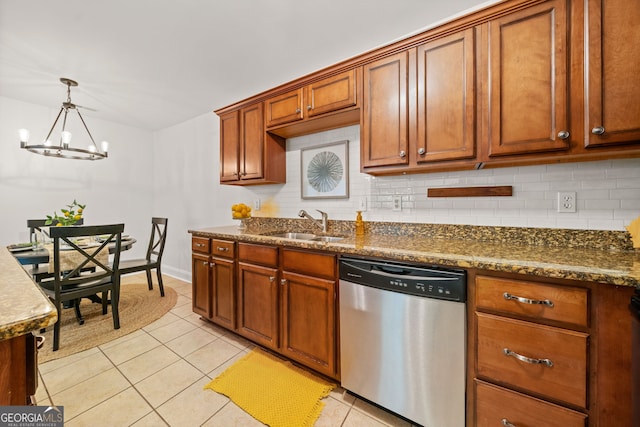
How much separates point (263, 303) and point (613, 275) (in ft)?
6.24

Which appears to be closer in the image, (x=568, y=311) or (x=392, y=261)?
(x=568, y=311)

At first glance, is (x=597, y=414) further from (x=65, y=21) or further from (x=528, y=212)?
(x=65, y=21)

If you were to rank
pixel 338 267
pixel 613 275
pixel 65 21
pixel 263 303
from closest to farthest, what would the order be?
pixel 613 275 < pixel 338 267 < pixel 65 21 < pixel 263 303

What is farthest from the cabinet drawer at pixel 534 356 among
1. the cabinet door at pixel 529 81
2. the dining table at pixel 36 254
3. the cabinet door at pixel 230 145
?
the dining table at pixel 36 254

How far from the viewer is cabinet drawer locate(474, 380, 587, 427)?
1017 mm

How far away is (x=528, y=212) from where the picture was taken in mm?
1617

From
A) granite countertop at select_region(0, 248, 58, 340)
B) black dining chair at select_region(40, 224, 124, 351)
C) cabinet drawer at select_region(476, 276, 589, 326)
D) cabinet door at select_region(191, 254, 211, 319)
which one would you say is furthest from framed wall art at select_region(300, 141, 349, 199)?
granite countertop at select_region(0, 248, 58, 340)

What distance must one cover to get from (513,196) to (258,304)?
77.9 inches

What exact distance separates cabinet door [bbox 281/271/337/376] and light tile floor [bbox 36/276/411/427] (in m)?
0.27

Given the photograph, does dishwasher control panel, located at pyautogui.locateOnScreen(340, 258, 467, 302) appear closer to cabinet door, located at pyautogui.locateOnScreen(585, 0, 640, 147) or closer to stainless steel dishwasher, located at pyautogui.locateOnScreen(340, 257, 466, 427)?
stainless steel dishwasher, located at pyautogui.locateOnScreen(340, 257, 466, 427)

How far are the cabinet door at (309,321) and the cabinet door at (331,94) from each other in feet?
4.40

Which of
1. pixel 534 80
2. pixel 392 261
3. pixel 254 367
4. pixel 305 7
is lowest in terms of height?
pixel 254 367

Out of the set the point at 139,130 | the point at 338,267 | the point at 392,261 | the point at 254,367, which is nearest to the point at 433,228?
the point at 392,261

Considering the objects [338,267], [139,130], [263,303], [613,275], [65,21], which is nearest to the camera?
[613,275]
